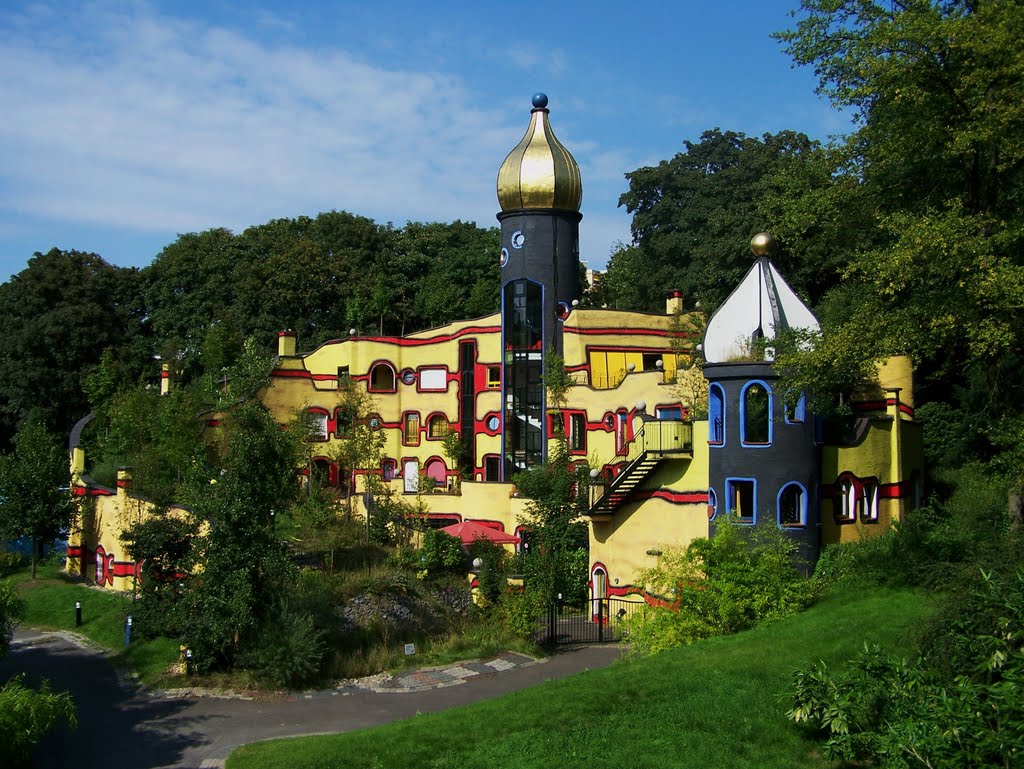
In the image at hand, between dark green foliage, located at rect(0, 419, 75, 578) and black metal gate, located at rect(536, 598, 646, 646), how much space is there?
17308 millimetres

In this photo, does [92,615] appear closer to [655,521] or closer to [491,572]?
[491,572]

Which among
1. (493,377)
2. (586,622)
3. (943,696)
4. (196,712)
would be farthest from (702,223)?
(943,696)

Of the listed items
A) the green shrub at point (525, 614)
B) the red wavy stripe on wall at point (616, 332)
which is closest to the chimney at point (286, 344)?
the red wavy stripe on wall at point (616, 332)

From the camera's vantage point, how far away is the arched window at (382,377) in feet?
135

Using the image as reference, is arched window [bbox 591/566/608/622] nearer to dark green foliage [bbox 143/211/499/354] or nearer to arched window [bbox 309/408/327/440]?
arched window [bbox 309/408/327/440]

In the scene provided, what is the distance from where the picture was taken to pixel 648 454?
977 inches

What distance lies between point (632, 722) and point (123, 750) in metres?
9.62

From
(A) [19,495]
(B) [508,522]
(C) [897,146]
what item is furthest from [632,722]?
(A) [19,495]

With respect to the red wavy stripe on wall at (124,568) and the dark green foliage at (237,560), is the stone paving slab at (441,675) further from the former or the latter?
the red wavy stripe on wall at (124,568)

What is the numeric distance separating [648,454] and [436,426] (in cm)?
1728

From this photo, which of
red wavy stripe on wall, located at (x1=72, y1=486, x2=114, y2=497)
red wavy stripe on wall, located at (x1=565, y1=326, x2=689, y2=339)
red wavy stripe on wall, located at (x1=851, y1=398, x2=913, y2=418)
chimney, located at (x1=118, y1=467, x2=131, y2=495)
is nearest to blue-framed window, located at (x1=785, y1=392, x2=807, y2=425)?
red wavy stripe on wall, located at (x1=851, y1=398, x2=913, y2=418)

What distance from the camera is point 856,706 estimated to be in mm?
11891

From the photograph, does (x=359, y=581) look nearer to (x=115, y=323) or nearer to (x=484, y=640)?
(x=484, y=640)

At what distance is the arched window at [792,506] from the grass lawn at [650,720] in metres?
4.24
